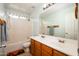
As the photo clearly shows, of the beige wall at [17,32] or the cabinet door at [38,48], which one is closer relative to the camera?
the beige wall at [17,32]

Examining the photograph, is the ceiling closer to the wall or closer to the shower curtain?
the wall

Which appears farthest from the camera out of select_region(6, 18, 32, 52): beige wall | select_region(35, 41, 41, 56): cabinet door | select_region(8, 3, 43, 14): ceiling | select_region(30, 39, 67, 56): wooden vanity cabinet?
select_region(35, 41, 41, 56): cabinet door

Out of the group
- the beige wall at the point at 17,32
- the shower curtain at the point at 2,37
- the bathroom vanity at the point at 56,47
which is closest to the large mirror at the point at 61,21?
the bathroom vanity at the point at 56,47

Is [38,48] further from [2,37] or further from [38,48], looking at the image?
[2,37]

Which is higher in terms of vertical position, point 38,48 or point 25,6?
point 25,6

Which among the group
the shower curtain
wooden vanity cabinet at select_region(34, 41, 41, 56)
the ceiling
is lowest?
wooden vanity cabinet at select_region(34, 41, 41, 56)

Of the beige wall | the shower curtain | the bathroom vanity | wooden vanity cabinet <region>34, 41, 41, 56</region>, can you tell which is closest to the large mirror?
the bathroom vanity

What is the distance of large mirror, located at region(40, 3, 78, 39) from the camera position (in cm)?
126

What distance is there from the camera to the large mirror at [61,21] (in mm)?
1256

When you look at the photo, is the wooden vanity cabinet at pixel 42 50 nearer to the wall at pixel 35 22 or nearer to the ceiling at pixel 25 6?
the wall at pixel 35 22

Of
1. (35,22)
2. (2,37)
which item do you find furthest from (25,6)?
(2,37)

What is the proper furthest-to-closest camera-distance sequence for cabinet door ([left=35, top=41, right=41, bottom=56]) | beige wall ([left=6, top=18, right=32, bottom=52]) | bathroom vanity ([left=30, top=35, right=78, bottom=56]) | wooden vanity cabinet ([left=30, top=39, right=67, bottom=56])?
cabinet door ([left=35, top=41, right=41, bottom=56]), beige wall ([left=6, top=18, right=32, bottom=52]), wooden vanity cabinet ([left=30, top=39, right=67, bottom=56]), bathroom vanity ([left=30, top=35, right=78, bottom=56])

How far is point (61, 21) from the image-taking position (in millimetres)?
1506

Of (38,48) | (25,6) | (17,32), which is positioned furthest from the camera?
(38,48)
